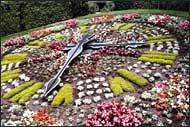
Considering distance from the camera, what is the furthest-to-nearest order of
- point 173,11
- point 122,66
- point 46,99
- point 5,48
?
point 173,11 → point 5,48 → point 122,66 → point 46,99

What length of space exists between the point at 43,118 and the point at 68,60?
66.9 inches

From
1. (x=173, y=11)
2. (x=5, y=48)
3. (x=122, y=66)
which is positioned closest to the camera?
(x=122, y=66)

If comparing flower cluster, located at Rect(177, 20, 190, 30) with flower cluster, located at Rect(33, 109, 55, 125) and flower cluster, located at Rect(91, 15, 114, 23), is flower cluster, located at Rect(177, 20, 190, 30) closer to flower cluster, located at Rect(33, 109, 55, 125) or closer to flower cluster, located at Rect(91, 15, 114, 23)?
flower cluster, located at Rect(91, 15, 114, 23)

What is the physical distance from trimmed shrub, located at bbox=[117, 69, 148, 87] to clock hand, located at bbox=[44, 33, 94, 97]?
→ 3.08ft

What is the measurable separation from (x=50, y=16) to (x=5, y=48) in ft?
9.46

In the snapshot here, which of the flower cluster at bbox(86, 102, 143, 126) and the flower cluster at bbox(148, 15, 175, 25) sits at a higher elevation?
the flower cluster at bbox(148, 15, 175, 25)

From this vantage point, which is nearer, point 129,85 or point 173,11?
point 129,85

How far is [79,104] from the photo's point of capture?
8.12 meters

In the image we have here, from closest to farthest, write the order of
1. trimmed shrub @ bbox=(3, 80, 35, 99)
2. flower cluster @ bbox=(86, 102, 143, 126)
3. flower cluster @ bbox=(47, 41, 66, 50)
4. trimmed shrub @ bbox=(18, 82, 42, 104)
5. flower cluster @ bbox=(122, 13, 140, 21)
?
flower cluster @ bbox=(86, 102, 143, 126) < trimmed shrub @ bbox=(18, 82, 42, 104) < trimmed shrub @ bbox=(3, 80, 35, 99) < flower cluster @ bbox=(47, 41, 66, 50) < flower cluster @ bbox=(122, 13, 140, 21)

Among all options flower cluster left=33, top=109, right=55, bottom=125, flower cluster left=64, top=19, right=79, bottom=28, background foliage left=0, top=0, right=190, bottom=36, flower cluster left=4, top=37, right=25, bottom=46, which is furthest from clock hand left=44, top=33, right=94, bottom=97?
background foliage left=0, top=0, right=190, bottom=36

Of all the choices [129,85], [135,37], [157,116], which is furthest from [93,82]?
[135,37]

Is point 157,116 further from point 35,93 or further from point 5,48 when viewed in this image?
point 5,48

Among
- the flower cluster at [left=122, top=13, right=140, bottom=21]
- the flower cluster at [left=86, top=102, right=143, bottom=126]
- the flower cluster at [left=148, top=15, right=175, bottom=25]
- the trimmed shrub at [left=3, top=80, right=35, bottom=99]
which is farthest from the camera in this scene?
the flower cluster at [left=122, top=13, right=140, bottom=21]

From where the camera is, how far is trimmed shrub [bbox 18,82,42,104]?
27.4ft
